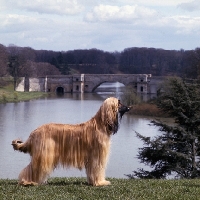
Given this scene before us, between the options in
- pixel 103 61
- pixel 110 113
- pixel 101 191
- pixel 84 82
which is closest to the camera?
pixel 101 191

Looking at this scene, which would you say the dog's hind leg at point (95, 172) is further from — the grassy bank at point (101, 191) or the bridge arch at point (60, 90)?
the bridge arch at point (60, 90)

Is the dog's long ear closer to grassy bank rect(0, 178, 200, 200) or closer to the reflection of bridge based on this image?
grassy bank rect(0, 178, 200, 200)

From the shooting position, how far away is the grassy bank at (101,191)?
7.56m

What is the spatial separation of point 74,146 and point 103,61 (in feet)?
446

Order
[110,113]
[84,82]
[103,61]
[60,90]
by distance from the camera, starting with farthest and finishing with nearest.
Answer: [103,61] < [60,90] < [84,82] < [110,113]

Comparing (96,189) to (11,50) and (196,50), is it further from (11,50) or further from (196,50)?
(11,50)

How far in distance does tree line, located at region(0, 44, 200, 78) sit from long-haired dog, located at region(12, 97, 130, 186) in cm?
9507

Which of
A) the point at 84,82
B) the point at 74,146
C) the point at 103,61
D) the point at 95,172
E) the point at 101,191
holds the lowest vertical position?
the point at 84,82

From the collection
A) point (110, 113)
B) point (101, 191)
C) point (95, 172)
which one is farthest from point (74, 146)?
point (101, 191)

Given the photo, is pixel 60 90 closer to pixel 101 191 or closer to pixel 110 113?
pixel 110 113

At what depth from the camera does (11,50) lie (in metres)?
113

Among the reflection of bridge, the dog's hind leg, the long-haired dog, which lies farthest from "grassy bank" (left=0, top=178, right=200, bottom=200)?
the reflection of bridge

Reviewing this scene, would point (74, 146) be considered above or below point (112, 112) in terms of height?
below

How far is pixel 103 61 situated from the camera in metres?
144
